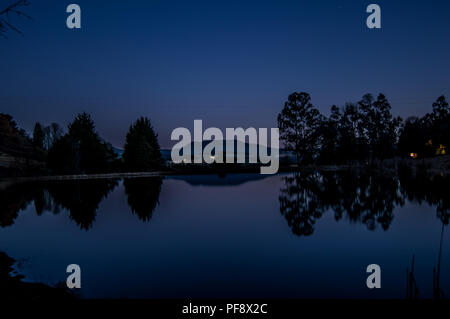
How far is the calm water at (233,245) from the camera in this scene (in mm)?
5577

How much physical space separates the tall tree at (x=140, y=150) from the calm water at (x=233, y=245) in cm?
2873

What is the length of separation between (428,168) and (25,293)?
37401 mm

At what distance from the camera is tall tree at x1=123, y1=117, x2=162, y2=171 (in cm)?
4453

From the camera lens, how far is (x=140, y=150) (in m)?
44.1

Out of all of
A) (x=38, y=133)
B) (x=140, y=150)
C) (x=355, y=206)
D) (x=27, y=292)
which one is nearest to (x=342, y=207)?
(x=355, y=206)

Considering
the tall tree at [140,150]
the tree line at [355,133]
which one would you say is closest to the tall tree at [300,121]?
the tree line at [355,133]

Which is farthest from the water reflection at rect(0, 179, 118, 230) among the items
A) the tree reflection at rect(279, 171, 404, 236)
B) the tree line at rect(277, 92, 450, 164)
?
the tree line at rect(277, 92, 450, 164)

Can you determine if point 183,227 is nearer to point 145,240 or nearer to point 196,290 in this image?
point 145,240

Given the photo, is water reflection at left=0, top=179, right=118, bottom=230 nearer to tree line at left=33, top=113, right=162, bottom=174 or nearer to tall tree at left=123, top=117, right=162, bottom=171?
tree line at left=33, top=113, right=162, bottom=174

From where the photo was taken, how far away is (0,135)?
39438mm

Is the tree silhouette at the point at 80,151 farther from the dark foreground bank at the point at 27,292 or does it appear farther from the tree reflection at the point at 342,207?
the dark foreground bank at the point at 27,292

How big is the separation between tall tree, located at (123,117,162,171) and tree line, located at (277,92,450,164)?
21.5m
